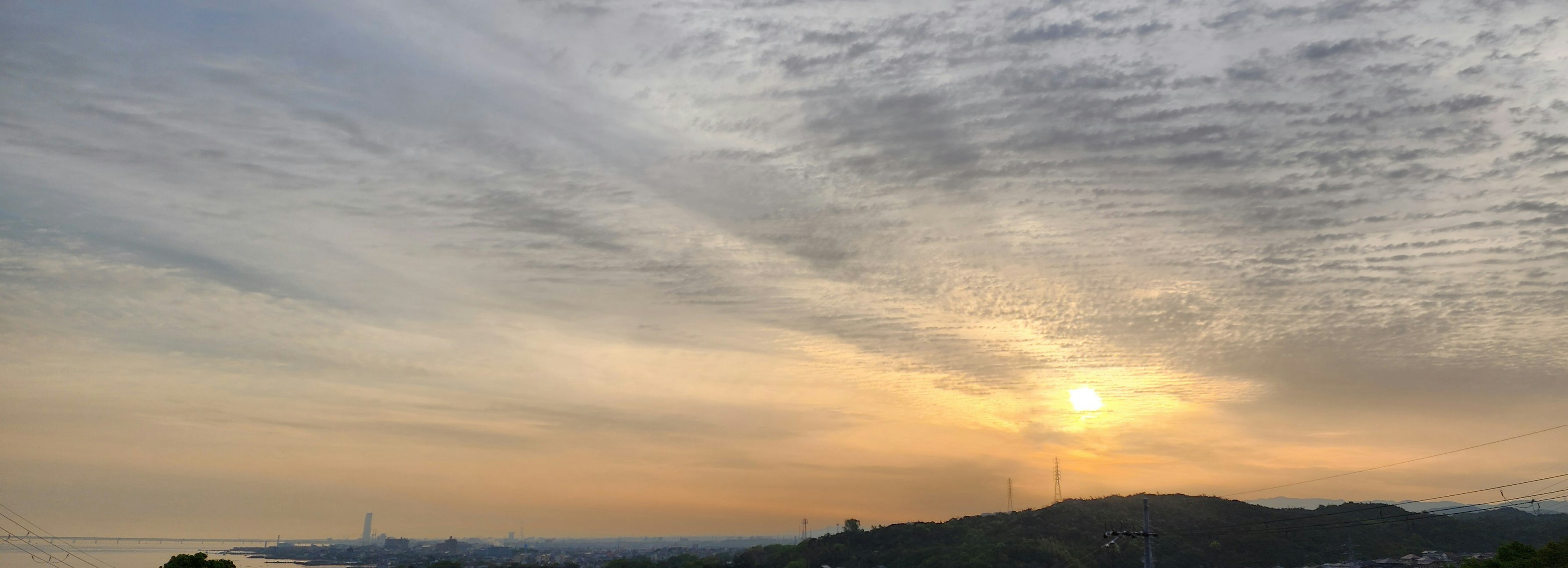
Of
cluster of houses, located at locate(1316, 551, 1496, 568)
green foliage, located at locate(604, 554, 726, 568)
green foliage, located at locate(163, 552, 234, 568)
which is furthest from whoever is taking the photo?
green foliage, located at locate(604, 554, 726, 568)

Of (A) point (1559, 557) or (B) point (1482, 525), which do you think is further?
(B) point (1482, 525)

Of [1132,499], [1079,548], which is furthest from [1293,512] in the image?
[1079,548]

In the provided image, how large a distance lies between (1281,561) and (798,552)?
76.4 meters

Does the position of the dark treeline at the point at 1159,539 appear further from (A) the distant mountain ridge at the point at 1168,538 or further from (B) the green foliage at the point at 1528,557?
(B) the green foliage at the point at 1528,557

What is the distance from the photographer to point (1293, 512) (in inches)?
6521

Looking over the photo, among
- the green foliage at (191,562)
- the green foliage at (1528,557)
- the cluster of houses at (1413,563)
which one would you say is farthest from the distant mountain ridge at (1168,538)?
the green foliage at (191,562)

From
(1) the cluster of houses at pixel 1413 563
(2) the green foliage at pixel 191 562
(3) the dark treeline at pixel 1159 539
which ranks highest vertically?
(2) the green foliage at pixel 191 562

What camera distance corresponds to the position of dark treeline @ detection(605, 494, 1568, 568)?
12350 centimetres

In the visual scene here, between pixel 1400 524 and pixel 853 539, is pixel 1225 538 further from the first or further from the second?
pixel 853 539

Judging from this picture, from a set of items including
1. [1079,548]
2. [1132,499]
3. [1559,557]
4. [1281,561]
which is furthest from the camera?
[1132,499]

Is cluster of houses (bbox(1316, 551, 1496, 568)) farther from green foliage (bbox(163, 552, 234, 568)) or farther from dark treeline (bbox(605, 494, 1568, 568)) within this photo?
green foliage (bbox(163, 552, 234, 568))

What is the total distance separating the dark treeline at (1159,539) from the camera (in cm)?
12350

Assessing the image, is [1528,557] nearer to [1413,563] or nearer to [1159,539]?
[1413,563]

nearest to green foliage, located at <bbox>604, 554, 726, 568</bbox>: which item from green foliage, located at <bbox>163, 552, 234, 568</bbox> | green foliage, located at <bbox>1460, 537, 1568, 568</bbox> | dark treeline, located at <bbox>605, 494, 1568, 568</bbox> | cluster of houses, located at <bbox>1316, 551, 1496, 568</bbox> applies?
dark treeline, located at <bbox>605, 494, 1568, 568</bbox>
